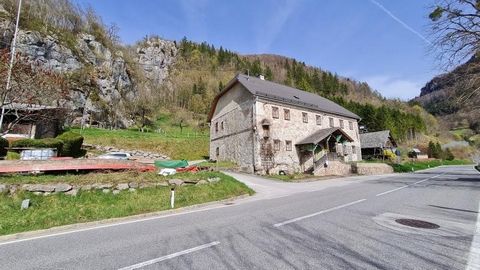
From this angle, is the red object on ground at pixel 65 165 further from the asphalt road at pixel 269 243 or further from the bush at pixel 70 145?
the bush at pixel 70 145

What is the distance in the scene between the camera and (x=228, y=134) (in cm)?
3259

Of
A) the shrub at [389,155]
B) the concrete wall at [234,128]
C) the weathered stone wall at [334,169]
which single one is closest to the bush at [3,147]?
the concrete wall at [234,128]

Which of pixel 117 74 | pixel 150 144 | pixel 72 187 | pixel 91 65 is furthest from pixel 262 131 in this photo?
pixel 117 74

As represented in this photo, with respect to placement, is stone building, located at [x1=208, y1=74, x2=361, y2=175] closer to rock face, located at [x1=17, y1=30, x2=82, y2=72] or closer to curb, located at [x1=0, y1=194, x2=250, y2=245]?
curb, located at [x1=0, y1=194, x2=250, y2=245]

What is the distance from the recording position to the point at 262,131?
27812 millimetres

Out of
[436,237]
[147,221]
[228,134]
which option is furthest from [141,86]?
[436,237]

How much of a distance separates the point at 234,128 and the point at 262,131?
15.2ft

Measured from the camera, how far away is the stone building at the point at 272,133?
2767 centimetres

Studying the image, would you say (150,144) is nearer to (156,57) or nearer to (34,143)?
(34,143)

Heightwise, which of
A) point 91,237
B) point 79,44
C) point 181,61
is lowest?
point 91,237

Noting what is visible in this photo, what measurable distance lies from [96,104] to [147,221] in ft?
149

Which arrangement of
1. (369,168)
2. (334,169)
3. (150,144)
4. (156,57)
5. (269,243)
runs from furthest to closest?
1. (156,57)
2. (150,144)
3. (369,168)
4. (334,169)
5. (269,243)

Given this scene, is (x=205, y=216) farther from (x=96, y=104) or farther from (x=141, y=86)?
(x=141, y=86)

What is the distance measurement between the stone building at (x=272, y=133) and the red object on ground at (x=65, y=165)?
51.7 feet
